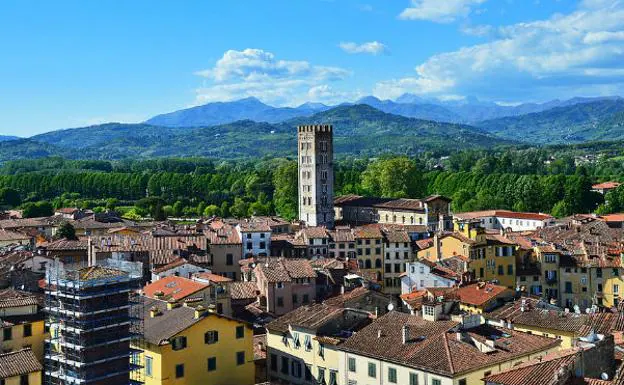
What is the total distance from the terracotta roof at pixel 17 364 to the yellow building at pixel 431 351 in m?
14.4

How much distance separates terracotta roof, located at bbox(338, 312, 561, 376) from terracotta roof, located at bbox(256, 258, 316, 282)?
54.6 ft

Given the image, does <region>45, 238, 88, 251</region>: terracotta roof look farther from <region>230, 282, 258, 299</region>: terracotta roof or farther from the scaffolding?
the scaffolding

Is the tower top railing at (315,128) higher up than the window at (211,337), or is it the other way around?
the tower top railing at (315,128)

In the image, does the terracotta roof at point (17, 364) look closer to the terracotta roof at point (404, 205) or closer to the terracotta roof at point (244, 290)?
the terracotta roof at point (244, 290)

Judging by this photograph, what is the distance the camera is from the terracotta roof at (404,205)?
4296 inches

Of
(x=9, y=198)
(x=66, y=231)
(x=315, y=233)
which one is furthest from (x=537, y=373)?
(x=9, y=198)

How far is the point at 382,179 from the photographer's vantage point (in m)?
150

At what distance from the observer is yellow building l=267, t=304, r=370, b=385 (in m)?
40.6

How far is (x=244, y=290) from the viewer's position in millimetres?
59188


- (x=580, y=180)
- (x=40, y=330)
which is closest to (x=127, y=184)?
(x=580, y=180)

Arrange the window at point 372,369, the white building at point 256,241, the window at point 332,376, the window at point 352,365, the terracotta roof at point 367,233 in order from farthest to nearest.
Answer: the terracotta roof at point 367,233
the white building at point 256,241
the window at point 332,376
the window at point 352,365
the window at point 372,369

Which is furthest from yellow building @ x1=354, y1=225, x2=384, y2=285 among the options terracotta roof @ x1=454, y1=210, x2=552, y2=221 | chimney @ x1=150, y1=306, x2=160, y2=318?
chimney @ x1=150, y1=306, x2=160, y2=318

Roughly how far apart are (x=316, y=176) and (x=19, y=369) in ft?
275

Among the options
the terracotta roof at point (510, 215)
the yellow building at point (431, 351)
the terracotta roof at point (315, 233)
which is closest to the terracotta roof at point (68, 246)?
the terracotta roof at point (315, 233)
